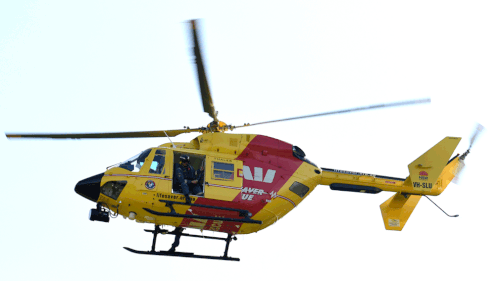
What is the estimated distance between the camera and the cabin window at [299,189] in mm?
15688

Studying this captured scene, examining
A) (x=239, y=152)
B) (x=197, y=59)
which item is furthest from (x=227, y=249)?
(x=197, y=59)

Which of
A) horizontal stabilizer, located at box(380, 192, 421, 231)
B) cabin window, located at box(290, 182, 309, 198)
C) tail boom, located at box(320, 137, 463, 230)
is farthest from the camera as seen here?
horizontal stabilizer, located at box(380, 192, 421, 231)

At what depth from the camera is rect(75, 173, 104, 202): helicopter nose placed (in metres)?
13.8

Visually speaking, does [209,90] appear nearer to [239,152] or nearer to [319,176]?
[239,152]

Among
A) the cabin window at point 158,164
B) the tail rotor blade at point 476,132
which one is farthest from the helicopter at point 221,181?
the tail rotor blade at point 476,132

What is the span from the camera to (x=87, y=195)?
45.7 feet

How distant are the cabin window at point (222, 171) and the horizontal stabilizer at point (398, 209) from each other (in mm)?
6344

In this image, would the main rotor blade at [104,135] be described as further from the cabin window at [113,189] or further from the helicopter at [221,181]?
the cabin window at [113,189]

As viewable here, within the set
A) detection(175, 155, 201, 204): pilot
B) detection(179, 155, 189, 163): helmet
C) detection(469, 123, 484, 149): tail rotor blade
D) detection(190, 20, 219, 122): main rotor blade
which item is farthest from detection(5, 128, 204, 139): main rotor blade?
detection(469, 123, 484, 149): tail rotor blade

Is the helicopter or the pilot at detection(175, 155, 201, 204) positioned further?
the pilot at detection(175, 155, 201, 204)

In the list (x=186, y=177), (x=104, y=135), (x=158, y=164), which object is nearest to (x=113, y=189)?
(x=158, y=164)

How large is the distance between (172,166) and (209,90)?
224cm

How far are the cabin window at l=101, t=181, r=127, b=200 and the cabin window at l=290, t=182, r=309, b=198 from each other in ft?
15.9

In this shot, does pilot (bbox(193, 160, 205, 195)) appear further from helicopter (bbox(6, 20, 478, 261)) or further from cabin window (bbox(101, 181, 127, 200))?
cabin window (bbox(101, 181, 127, 200))
